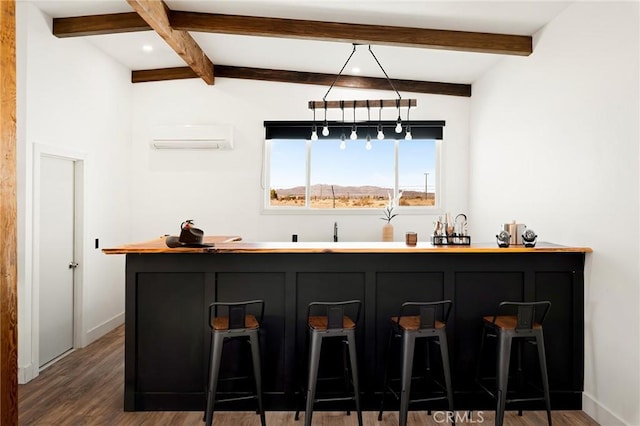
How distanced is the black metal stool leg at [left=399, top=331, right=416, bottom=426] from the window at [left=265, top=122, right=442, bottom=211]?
10.4ft

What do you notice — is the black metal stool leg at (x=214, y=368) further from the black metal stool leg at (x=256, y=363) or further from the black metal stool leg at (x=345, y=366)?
the black metal stool leg at (x=345, y=366)

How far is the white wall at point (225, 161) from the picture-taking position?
5750 millimetres

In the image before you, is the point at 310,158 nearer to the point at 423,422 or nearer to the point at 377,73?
the point at 377,73

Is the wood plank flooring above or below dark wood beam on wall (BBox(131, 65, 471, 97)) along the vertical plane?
below

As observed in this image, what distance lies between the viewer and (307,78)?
5.65 m

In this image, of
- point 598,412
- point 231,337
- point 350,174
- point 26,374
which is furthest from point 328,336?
point 350,174

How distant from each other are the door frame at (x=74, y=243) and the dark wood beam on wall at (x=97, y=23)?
1.13 meters

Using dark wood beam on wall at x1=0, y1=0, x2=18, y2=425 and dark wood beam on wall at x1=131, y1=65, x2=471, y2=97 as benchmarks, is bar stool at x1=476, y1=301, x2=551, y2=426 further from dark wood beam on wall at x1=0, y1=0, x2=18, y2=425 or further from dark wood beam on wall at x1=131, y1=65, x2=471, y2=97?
dark wood beam on wall at x1=131, y1=65, x2=471, y2=97

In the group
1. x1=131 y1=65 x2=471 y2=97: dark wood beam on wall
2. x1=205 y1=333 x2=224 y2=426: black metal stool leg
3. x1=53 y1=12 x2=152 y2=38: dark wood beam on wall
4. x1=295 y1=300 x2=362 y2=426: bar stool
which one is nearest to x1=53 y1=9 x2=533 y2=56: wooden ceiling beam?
x1=53 y1=12 x2=152 y2=38: dark wood beam on wall

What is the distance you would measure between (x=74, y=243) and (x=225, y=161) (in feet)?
6.72

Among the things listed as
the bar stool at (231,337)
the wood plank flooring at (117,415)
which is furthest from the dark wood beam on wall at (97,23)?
the wood plank flooring at (117,415)

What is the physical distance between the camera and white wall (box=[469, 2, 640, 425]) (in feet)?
9.13

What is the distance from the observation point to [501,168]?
4.65m

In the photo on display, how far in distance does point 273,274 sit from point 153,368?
1.13 m
